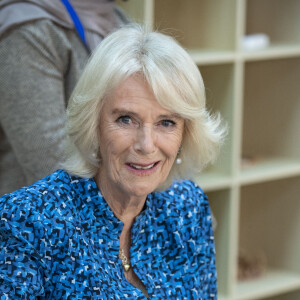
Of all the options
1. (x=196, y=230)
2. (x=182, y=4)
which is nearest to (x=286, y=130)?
(x=182, y=4)

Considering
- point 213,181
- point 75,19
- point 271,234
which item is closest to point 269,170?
point 213,181

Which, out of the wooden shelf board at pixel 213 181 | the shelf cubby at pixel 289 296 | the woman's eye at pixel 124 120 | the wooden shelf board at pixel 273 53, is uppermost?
the wooden shelf board at pixel 273 53

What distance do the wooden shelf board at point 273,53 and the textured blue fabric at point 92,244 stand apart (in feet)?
3.33

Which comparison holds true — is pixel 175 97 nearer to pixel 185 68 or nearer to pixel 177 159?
pixel 185 68

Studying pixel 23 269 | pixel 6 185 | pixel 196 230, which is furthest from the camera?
pixel 6 185

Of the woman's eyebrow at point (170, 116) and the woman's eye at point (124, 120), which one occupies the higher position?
the woman's eyebrow at point (170, 116)

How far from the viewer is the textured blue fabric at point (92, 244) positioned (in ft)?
4.63

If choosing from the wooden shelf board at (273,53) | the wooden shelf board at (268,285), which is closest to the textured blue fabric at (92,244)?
the wooden shelf board at (273,53)

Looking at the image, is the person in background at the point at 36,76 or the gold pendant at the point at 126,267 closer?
the gold pendant at the point at 126,267

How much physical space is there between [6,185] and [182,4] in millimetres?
1260

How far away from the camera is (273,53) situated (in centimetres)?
279

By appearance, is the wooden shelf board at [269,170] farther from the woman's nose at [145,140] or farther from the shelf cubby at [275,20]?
the woman's nose at [145,140]

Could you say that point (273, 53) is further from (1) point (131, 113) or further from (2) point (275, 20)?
(1) point (131, 113)

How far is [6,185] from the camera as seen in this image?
2096 mm
